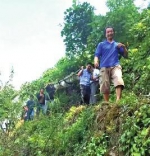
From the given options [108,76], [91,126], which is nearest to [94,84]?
[108,76]

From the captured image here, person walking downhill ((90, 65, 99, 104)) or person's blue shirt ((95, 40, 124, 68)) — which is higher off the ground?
person's blue shirt ((95, 40, 124, 68))

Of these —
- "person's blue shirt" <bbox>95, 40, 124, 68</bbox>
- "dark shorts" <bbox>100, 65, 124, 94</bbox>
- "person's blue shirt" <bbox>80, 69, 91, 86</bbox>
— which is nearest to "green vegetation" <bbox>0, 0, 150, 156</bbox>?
"dark shorts" <bbox>100, 65, 124, 94</bbox>

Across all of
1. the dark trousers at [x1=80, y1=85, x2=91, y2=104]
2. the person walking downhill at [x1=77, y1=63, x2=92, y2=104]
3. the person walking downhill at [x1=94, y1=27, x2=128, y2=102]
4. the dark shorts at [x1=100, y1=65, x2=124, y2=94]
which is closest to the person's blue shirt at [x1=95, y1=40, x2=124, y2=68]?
the person walking downhill at [x1=94, y1=27, x2=128, y2=102]

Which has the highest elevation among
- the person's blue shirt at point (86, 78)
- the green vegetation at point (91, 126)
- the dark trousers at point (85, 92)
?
the person's blue shirt at point (86, 78)

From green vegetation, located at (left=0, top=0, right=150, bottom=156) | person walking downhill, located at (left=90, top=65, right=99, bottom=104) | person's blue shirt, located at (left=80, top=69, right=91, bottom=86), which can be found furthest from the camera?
person's blue shirt, located at (left=80, top=69, right=91, bottom=86)

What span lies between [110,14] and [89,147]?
12055 mm

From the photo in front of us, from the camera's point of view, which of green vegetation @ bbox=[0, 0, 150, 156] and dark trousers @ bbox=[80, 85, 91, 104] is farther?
dark trousers @ bbox=[80, 85, 91, 104]

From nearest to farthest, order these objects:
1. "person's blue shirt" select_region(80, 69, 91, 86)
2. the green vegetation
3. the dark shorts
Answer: the green vegetation < the dark shorts < "person's blue shirt" select_region(80, 69, 91, 86)

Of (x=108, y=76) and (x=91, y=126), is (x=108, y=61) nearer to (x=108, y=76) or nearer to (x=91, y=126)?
(x=108, y=76)

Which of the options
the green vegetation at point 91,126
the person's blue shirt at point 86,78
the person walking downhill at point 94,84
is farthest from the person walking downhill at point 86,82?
the green vegetation at point 91,126

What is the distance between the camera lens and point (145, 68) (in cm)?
1044

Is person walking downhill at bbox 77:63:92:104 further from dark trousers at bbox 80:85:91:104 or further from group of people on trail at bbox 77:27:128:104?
group of people on trail at bbox 77:27:128:104

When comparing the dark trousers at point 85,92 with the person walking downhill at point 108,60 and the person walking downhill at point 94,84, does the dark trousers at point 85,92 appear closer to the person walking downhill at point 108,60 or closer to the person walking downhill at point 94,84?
the person walking downhill at point 94,84

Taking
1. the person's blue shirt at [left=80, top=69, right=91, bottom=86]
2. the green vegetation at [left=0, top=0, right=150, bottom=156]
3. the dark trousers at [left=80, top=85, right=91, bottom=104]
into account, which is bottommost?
the green vegetation at [left=0, top=0, right=150, bottom=156]
